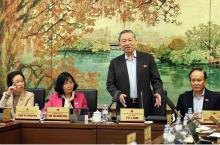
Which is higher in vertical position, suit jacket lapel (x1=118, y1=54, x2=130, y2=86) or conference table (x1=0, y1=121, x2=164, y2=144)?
suit jacket lapel (x1=118, y1=54, x2=130, y2=86)

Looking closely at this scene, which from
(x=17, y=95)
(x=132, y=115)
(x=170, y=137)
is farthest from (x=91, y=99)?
(x=170, y=137)

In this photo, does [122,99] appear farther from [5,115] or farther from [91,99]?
[5,115]

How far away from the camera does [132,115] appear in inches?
151

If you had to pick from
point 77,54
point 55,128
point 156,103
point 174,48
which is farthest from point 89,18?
point 55,128

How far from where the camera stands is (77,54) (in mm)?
5996

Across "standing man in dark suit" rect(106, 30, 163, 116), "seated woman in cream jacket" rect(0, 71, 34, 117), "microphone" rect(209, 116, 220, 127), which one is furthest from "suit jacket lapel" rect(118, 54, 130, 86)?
"microphone" rect(209, 116, 220, 127)

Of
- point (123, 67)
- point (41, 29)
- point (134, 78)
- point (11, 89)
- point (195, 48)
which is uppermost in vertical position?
point (41, 29)

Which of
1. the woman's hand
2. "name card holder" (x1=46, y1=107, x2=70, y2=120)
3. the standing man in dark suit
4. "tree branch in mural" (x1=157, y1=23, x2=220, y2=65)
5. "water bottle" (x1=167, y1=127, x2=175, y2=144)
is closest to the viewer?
"water bottle" (x1=167, y1=127, x2=175, y2=144)

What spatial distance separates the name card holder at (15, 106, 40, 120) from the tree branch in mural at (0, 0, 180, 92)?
1943 millimetres

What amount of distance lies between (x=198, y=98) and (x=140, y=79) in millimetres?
631

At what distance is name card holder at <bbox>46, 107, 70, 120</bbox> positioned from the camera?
3.94 meters

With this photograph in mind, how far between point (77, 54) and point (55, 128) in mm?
2255

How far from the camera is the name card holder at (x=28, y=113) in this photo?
402 cm

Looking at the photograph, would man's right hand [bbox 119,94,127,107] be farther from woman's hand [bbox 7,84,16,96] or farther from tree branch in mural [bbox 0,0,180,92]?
tree branch in mural [bbox 0,0,180,92]
